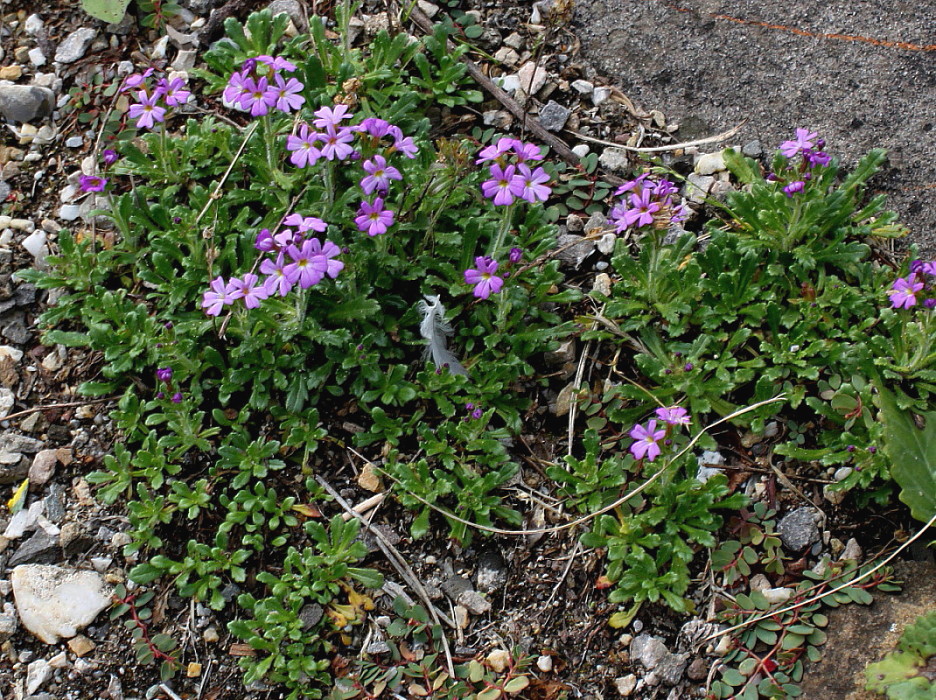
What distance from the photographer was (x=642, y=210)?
385 centimetres

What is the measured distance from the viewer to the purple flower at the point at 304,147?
3621mm

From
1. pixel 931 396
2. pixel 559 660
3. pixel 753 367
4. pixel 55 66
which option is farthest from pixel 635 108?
pixel 55 66

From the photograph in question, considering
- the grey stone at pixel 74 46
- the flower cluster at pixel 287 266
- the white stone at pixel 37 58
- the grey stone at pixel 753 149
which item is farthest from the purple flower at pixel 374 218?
the white stone at pixel 37 58

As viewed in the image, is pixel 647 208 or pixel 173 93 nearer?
pixel 647 208

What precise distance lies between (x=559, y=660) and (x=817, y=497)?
52.0 inches

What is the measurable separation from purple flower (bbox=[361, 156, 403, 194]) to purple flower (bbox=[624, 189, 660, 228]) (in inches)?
40.2

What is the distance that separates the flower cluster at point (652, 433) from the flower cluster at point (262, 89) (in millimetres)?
2060

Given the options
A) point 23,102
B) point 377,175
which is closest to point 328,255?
point 377,175

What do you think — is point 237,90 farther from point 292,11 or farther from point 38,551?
point 38,551

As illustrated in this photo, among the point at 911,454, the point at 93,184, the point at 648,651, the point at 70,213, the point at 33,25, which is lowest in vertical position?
the point at 648,651

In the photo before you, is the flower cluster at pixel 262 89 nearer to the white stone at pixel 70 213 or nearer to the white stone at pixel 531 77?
the white stone at pixel 70 213

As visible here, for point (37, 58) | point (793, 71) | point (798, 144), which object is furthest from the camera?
point (37, 58)

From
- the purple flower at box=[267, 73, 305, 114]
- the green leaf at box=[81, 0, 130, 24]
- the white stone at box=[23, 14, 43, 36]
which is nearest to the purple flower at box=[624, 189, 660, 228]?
the purple flower at box=[267, 73, 305, 114]

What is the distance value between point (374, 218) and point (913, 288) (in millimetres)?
2347
